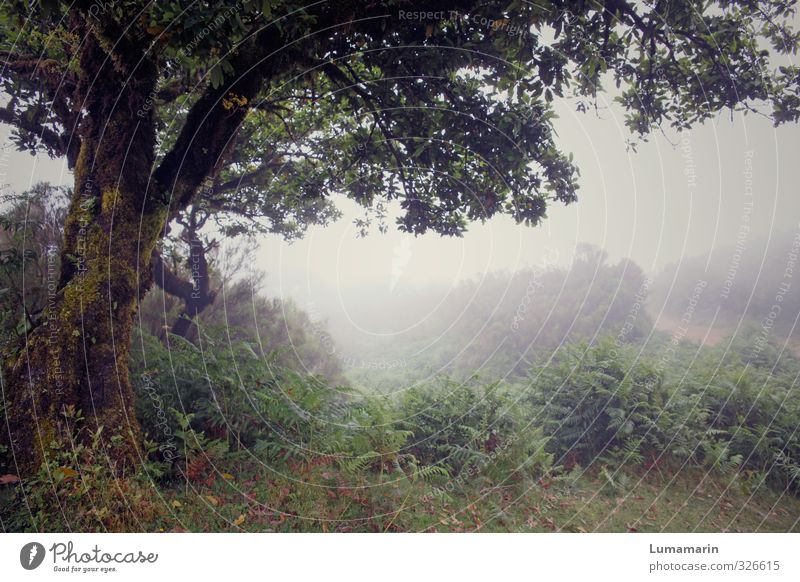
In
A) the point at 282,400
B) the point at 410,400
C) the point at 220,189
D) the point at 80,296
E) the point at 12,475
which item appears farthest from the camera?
the point at 220,189

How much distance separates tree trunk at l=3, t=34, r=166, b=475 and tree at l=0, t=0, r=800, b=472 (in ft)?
0.06

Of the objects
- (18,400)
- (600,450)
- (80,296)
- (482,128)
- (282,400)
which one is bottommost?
(600,450)

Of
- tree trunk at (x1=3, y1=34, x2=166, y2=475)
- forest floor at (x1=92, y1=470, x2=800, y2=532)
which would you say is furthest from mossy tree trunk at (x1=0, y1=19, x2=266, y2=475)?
forest floor at (x1=92, y1=470, x2=800, y2=532)

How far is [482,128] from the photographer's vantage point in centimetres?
595

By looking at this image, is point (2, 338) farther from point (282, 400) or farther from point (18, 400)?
point (282, 400)

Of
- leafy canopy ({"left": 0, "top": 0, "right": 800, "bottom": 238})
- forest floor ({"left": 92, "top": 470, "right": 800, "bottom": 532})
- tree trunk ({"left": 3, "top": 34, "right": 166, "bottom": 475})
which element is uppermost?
leafy canopy ({"left": 0, "top": 0, "right": 800, "bottom": 238})

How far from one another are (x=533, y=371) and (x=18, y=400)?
9.08 meters

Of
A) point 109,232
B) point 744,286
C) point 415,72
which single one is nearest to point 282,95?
point 415,72

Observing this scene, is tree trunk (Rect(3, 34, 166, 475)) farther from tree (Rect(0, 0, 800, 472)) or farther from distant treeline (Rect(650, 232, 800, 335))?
distant treeline (Rect(650, 232, 800, 335))

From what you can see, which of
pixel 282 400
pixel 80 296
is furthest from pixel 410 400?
pixel 80 296

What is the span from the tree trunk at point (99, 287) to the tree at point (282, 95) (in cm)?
2
